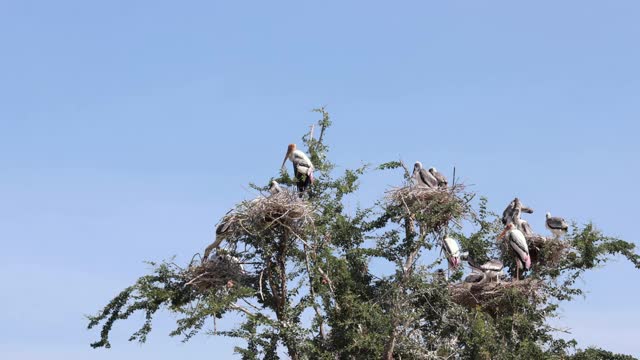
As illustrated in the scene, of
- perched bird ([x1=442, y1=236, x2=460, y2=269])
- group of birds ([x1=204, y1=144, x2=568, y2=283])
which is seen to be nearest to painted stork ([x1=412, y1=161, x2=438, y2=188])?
group of birds ([x1=204, y1=144, x2=568, y2=283])

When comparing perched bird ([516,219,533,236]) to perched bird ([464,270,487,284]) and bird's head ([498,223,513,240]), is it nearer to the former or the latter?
bird's head ([498,223,513,240])

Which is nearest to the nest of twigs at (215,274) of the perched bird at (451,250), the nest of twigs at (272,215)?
the nest of twigs at (272,215)

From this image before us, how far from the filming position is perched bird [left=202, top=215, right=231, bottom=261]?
60.5 feet

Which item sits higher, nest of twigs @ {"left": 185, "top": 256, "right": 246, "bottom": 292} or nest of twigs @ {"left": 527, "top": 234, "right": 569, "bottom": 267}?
nest of twigs @ {"left": 527, "top": 234, "right": 569, "bottom": 267}

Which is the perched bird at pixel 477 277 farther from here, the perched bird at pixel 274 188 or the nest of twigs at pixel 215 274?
the nest of twigs at pixel 215 274

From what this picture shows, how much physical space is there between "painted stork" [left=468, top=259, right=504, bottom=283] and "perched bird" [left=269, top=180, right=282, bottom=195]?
4.27 m

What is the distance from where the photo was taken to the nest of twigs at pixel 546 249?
21.7 metres

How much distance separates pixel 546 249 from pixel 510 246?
0.74 meters

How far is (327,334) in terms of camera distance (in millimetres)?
18250

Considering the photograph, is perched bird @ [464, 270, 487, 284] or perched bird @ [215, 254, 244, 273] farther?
perched bird @ [464, 270, 487, 284]

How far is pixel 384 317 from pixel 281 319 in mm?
1707

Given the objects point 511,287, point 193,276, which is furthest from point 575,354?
point 193,276

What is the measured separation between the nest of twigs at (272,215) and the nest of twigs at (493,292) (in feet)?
11.7

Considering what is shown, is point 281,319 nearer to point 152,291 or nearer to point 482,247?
point 152,291
